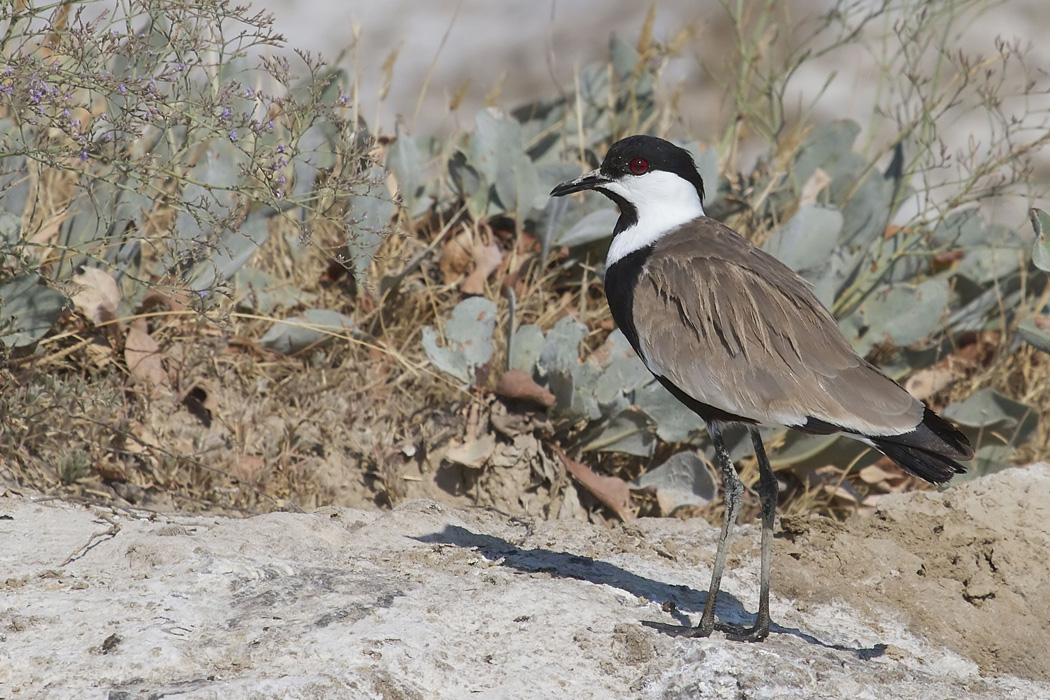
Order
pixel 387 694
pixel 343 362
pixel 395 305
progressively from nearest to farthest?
1. pixel 387 694
2. pixel 343 362
3. pixel 395 305

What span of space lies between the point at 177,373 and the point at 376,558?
147 cm

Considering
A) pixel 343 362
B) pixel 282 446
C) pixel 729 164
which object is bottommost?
pixel 282 446

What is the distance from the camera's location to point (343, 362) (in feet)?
17.5

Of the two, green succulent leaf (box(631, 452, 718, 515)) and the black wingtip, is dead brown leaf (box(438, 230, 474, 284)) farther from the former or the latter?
the black wingtip

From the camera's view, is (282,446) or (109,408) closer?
(109,408)

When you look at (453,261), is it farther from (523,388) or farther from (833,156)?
(833,156)

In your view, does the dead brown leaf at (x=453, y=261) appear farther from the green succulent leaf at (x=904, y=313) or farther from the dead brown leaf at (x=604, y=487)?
the green succulent leaf at (x=904, y=313)

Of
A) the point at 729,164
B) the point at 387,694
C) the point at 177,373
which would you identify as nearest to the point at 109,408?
the point at 177,373

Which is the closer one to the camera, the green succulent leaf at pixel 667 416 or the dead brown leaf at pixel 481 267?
the green succulent leaf at pixel 667 416

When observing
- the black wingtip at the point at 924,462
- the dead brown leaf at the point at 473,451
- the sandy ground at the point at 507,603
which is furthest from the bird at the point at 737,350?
the dead brown leaf at the point at 473,451

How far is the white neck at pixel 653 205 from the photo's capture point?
177 inches

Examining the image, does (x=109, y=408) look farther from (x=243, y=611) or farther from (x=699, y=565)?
(x=699, y=565)

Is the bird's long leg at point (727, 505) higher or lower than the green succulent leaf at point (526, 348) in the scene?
lower

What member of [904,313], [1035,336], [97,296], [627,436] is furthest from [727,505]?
[97,296]
